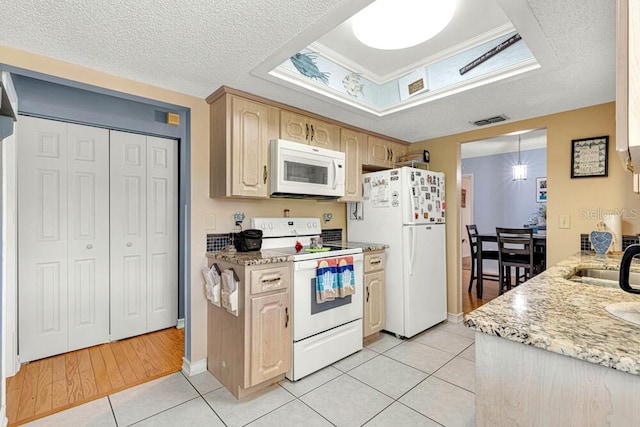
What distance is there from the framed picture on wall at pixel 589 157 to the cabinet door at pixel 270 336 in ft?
8.90

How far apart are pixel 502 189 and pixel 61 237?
7113 millimetres

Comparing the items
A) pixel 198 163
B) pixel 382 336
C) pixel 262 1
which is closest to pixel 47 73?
pixel 198 163

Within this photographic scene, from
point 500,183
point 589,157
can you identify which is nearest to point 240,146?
point 589,157

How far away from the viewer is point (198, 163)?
2.38 m

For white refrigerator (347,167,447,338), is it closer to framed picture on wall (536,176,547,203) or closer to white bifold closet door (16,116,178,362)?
white bifold closet door (16,116,178,362)

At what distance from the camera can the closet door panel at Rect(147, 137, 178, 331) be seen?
3.02m

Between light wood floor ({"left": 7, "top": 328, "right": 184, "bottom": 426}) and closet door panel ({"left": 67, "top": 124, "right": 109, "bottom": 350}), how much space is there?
0.23 meters

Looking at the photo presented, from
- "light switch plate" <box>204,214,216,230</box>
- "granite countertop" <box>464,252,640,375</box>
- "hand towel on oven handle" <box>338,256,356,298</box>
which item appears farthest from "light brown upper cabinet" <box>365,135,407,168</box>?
"granite countertop" <box>464,252,640,375</box>

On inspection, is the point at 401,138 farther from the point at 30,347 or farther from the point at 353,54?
the point at 30,347

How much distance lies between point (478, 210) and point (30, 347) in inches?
287

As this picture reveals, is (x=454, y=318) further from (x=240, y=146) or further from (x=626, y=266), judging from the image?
(x=240, y=146)

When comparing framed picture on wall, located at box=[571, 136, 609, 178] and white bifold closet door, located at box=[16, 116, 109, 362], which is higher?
framed picture on wall, located at box=[571, 136, 609, 178]

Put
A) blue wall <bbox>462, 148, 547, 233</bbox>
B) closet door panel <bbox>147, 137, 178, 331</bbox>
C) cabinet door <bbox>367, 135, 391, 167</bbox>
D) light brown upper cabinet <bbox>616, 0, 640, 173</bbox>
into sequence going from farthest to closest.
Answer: blue wall <bbox>462, 148, 547, 233</bbox>, cabinet door <bbox>367, 135, 391, 167</bbox>, closet door panel <bbox>147, 137, 178, 331</bbox>, light brown upper cabinet <bbox>616, 0, 640, 173</bbox>

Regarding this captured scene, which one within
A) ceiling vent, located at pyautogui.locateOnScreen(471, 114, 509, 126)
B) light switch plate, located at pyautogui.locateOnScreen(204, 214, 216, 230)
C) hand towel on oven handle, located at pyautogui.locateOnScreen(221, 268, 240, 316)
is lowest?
hand towel on oven handle, located at pyautogui.locateOnScreen(221, 268, 240, 316)
